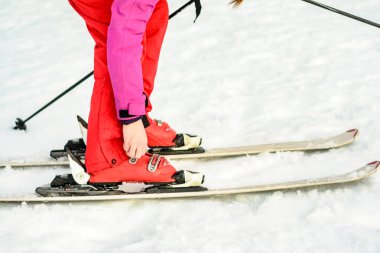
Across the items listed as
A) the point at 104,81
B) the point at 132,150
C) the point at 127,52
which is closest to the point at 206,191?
the point at 132,150

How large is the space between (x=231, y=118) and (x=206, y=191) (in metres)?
1.04

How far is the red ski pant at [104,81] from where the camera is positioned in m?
2.03

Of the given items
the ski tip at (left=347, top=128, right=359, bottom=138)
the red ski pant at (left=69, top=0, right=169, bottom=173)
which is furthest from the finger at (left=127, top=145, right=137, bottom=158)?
the ski tip at (left=347, top=128, right=359, bottom=138)

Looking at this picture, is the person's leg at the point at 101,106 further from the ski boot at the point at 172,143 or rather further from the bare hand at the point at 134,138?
the ski boot at the point at 172,143

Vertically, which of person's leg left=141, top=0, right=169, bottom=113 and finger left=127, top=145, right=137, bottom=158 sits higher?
person's leg left=141, top=0, right=169, bottom=113

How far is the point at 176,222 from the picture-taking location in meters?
2.18

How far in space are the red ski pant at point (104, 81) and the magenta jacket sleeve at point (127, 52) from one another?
0.18 metres

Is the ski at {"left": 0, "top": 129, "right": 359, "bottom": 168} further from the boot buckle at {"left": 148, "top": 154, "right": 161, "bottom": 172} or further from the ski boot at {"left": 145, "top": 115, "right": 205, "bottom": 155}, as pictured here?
the boot buckle at {"left": 148, "top": 154, "right": 161, "bottom": 172}

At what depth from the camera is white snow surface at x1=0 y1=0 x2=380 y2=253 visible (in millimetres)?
2082

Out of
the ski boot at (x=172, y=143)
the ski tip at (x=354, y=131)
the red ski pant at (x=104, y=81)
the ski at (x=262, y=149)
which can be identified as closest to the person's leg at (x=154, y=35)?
the red ski pant at (x=104, y=81)

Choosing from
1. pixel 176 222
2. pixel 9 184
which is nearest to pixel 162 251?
pixel 176 222

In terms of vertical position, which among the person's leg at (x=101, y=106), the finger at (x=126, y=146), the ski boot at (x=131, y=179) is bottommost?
the ski boot at (x=131, y=179)

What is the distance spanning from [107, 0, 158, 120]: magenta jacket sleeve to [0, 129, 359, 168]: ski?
892mm

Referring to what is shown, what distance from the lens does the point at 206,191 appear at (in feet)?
7.66
